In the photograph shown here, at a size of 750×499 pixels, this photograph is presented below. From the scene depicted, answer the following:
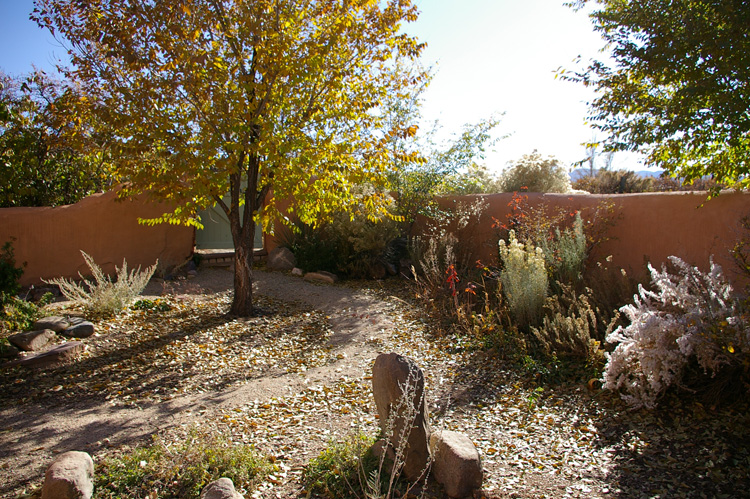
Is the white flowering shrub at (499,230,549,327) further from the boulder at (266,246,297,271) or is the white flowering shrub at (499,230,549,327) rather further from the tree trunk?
the boulder at (266,246,297,271)

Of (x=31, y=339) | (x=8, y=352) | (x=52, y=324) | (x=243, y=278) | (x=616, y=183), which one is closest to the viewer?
(x=8, y=352)

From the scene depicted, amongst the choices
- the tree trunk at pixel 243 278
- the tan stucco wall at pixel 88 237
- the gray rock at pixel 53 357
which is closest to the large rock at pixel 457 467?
the gray rock at pixel 53 357

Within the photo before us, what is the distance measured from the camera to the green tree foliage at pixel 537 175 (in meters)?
12.2

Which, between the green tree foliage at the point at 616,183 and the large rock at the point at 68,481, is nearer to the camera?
the large rock at the point at 68,481

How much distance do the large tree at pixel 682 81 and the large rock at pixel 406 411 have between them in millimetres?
2698

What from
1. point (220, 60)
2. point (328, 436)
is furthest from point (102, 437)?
point (220, 60)

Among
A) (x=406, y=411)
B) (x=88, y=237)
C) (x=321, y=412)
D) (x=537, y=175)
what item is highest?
(x=537, y=175)

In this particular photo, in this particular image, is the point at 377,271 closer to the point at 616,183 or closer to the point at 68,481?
the point at 68,481

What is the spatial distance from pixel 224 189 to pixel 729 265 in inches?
229

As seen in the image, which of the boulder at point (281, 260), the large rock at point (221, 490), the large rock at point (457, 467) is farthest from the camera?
the boulder at point (281, 260)

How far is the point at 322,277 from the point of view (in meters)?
8.95

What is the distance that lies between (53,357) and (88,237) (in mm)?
4414

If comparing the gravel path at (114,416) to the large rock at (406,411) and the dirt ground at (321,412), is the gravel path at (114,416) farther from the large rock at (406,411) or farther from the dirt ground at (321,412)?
the large rock at (406,411)

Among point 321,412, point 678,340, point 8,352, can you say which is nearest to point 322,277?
point 8,352
